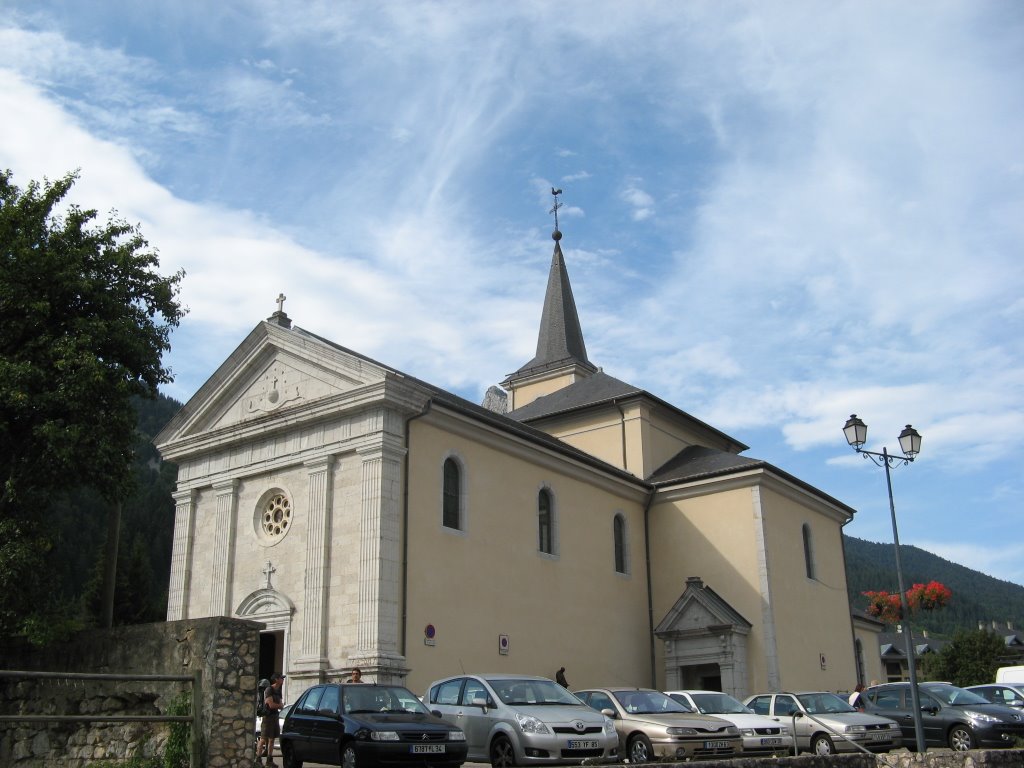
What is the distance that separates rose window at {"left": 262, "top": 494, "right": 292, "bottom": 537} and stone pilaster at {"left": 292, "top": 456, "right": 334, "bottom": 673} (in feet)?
3.31

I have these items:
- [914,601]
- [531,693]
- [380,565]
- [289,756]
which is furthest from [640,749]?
[914,601]

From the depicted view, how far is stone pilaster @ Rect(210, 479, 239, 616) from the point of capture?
23.1 meters

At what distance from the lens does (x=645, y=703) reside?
1619 cm

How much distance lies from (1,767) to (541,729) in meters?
8.05

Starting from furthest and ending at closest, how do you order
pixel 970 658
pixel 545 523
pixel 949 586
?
1. pixel 949 586
2. pixel 970 658
3. pixel 545 523

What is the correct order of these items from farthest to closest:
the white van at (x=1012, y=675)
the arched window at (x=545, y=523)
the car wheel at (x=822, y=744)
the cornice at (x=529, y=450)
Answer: the white van at (x=1012, y=675) → the arched window at (x=545, y=523) → the cornice at (x=529, y=450) → the car wheel at (x=822, y=744)

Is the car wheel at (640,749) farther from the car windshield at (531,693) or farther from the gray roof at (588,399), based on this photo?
the gray roof at (588,399)

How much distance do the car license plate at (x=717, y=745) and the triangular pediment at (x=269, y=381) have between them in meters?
10.6

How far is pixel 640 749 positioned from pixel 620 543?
45.9 feet

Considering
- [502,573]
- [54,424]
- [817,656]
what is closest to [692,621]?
[817,656]

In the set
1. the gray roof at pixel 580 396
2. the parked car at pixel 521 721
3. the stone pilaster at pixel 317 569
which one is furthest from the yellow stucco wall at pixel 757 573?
the parked car at pixel 521 721

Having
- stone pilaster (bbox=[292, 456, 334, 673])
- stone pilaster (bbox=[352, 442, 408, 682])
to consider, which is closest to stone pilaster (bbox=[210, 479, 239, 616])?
stone pilaster (bbox=[292, 456, 334, 673])

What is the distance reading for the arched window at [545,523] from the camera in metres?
25.2

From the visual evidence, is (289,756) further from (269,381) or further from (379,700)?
(269,381)
